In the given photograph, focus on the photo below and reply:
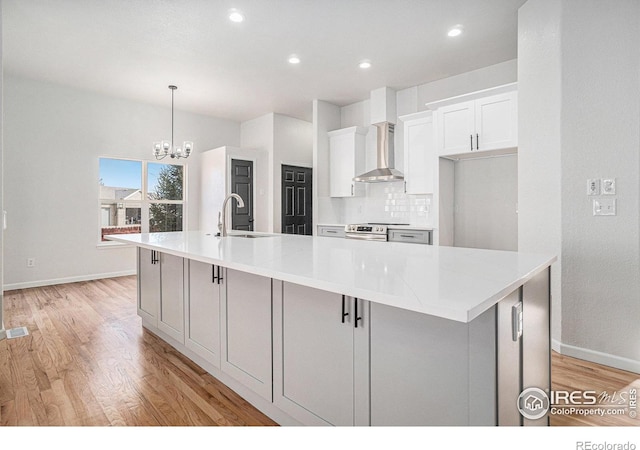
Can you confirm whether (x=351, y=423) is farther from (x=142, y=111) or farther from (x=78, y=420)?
(x=142, y=111)

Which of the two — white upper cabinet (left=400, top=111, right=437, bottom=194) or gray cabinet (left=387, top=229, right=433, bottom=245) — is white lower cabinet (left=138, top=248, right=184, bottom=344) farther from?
white upper cabinet (left=400, top=111, right=437, bottom=194)

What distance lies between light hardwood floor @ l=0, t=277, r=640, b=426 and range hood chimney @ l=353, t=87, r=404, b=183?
3.23 metres

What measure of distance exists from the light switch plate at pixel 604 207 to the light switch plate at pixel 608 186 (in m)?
0.05

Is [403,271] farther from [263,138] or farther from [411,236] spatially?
[263,138]

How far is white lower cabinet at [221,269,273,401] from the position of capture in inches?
72.2

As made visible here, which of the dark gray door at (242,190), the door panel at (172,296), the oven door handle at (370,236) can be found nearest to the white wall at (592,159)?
the oven door handle at (370,236)

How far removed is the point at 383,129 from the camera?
5.32 metres

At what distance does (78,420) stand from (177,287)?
99 centimetres

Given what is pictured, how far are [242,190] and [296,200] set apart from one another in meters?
0.99

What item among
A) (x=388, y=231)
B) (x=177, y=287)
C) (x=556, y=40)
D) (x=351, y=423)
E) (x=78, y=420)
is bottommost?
(x=78, y=420)

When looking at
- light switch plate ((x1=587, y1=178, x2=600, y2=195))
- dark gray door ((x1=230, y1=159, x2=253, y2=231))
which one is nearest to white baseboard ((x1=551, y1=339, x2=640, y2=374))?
light switch plate ((x1=587, y1=178, x2=600, y2=195))

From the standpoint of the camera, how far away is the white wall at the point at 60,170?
4.85 meters

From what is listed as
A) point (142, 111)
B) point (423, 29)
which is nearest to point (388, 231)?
point (423, 29)

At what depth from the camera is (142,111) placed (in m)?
5.97
